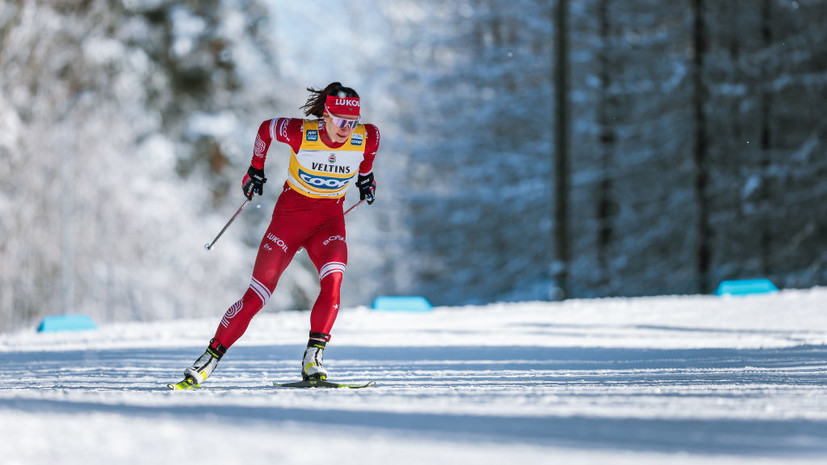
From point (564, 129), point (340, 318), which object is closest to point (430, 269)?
point (564, 129)

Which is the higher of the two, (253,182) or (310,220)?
(253,182)

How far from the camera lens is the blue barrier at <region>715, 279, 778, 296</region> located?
12.5 meters

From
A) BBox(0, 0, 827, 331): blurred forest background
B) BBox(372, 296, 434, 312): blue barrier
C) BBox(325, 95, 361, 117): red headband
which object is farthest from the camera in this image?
BBox(0, 0, 827, 331): blurred forest background

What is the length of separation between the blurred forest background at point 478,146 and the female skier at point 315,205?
60.1 feet

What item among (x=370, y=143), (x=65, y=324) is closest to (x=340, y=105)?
(x=370, y=143)

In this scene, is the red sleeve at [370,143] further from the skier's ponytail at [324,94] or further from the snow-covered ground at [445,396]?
the snow-covered ground at [445,396]

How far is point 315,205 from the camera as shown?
6109 millimetres

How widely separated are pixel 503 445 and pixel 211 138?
25619 mm

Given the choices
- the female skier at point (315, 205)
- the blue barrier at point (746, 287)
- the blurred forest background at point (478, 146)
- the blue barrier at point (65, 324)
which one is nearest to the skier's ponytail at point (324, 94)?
the female skier at point (315, 205)

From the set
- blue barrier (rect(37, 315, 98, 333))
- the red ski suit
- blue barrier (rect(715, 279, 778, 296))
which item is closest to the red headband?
the red ski suit

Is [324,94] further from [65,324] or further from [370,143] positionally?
[65,324]

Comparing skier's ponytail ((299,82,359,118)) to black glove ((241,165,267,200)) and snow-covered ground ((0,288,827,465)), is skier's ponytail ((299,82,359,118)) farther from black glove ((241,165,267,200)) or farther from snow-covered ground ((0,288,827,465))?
snow-covered ground ((0,288,827,465))

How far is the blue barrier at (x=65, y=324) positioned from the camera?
10.8 metres

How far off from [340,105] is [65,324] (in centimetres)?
603
